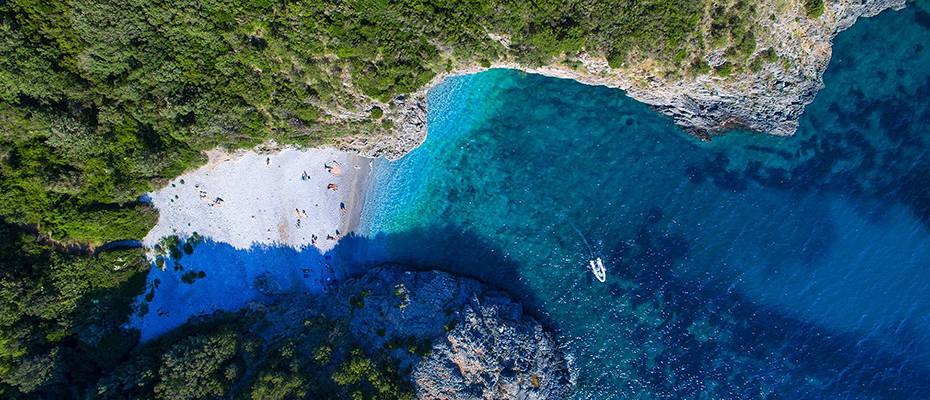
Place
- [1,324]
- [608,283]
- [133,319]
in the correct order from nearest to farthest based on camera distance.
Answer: [1,324] < [133,319] < [608,283]

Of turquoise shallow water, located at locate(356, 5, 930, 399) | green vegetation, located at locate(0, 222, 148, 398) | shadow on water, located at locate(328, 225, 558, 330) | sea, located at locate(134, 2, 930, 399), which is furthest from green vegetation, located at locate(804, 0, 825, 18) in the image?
green vegetation, located at locate(0, 222, 148, 398)

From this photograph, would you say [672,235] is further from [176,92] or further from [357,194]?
[176,92]

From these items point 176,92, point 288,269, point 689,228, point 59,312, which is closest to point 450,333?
point 288,269

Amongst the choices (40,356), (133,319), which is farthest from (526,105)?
(40,356)

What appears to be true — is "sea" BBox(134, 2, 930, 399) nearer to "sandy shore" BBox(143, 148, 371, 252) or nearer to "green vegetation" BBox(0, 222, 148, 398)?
"sandy shore" BBox(143, 148, 371, 252)

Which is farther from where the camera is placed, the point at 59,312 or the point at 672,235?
the point at 672,235

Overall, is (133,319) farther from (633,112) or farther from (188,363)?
(633,112)
